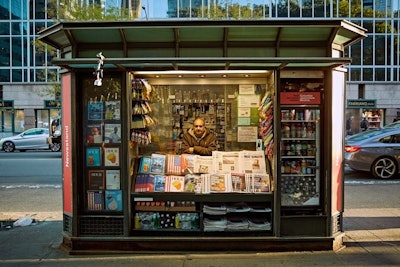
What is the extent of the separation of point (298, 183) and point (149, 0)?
30719 mm

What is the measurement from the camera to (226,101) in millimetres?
7547

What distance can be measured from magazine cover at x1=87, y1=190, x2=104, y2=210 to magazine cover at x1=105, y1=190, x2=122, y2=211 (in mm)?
72

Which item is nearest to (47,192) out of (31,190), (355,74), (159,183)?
(31,190)

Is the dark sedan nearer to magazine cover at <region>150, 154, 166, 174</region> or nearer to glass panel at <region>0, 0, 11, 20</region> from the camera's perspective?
magazine cover at <region>150, 154, 166, 174</region>

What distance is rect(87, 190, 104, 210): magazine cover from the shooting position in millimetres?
6211

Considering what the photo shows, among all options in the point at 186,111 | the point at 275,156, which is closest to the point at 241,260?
the point at 275,156

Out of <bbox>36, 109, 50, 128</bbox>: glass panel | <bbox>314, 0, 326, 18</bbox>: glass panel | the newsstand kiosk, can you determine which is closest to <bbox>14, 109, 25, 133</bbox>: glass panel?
<bbox>36, 109, 50, 128</bbox>: glass panel

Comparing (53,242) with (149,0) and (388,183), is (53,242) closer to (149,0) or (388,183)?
(388,183)

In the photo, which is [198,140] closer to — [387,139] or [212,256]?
[212,256]

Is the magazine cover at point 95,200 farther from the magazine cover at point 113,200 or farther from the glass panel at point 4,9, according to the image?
the glass panel at point 4,9

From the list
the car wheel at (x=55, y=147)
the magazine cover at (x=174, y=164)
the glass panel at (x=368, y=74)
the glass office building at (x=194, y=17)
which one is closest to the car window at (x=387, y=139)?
the magazine cover at (x=174, y=164)

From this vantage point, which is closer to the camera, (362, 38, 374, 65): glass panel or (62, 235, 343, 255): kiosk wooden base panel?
(62, 235, 343, 255): kiosk wooden base panel

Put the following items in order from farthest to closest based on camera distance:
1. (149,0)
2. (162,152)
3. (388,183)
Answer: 1. (149,0)
2. (388,183)
3. (162,152)

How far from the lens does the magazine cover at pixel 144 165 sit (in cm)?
648
